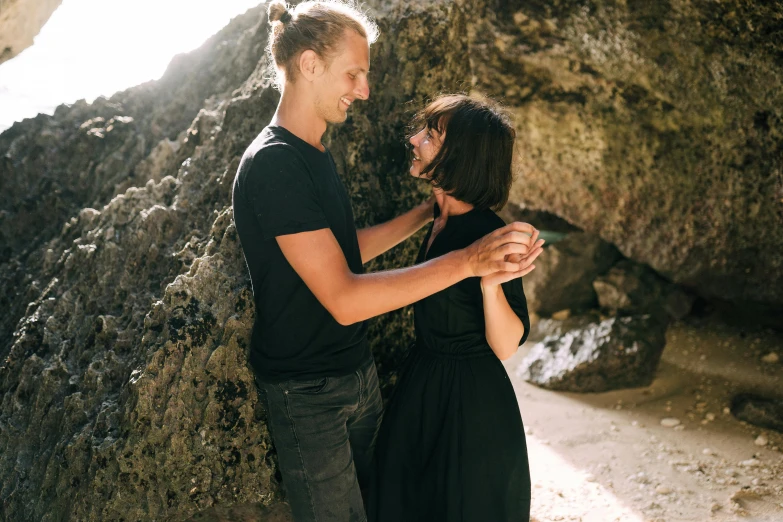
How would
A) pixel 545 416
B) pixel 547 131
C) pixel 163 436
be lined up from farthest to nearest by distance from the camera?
pixel 547 131 < pixel 545 416 < pixel 163 436

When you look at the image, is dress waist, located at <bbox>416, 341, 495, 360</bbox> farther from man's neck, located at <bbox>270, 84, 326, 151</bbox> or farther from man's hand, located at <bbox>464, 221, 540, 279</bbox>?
man's neck, located at <bbox>270, 84, 326, 151</bbox>

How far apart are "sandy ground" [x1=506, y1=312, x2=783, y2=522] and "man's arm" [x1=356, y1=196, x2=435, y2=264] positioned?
5.46 feet

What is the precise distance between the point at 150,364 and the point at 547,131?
4.11m

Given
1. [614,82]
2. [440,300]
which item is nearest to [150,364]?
[440,300]

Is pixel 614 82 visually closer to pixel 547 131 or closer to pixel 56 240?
pixel 547 131

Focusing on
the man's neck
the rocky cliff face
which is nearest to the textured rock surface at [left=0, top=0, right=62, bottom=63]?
the rocky cliff face

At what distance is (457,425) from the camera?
2.16 meters

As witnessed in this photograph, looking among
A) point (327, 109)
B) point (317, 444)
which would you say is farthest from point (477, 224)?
point (317, 444)

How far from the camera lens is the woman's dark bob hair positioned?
6.88 feet

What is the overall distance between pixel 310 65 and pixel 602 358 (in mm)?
3786

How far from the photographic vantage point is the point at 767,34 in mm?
3736

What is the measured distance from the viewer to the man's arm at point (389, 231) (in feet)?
8.29

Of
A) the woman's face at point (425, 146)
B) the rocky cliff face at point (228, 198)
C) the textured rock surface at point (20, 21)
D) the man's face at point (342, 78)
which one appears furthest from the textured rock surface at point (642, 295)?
the textured rock surface at point (20, 21)

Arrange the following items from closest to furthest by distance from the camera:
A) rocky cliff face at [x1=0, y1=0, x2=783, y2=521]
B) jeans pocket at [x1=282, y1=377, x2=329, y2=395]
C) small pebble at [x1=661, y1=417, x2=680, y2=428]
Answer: jeans pocket at [x1=282, y1=377, x2=329, y2=395], rocky cliff face at [x1=0, y1=0, x2=783, y2=521], small pebble at [x1=661, y1=417, x2=680, y2=428]
